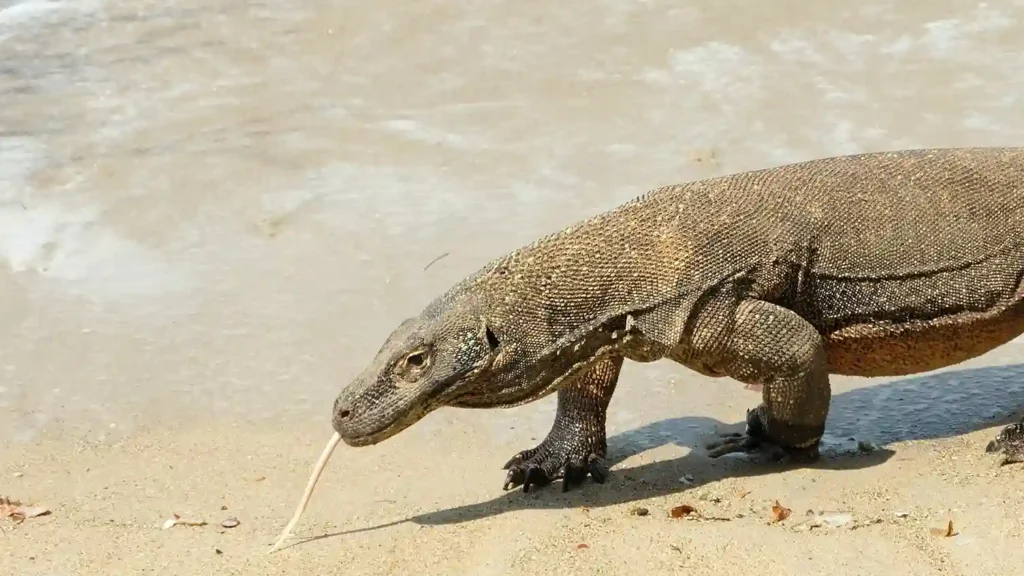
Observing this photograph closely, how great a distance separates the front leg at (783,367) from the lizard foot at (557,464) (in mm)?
741

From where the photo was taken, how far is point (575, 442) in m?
5.52

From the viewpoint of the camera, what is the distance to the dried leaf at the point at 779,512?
15.9 feet

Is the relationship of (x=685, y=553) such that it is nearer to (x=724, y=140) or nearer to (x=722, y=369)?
(x=722, y=369)

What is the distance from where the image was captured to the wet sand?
→ 486cm

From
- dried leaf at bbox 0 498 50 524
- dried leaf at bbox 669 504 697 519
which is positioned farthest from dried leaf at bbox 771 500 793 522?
dried leaf at bbox 0 498 50 524

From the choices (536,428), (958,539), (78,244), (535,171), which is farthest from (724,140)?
(958,539)

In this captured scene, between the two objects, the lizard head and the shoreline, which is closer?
the shoreline

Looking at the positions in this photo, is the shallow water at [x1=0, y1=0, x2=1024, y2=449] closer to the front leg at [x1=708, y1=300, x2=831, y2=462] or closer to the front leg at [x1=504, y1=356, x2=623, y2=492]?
the front leg at [x1=504, y1=356, x2=623, y2=492]

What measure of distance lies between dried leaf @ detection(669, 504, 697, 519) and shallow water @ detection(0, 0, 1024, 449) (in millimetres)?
886

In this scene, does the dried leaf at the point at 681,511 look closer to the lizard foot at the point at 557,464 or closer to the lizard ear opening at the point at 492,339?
the lizard foot at the point at 557,464

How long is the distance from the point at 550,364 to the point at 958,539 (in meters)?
1.59

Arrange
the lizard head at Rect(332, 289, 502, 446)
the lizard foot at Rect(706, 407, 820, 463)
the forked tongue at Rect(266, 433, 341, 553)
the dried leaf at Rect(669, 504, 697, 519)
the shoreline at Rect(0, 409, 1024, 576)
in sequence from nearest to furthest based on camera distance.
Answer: the shoreline at Rect(0, 409, 1024, 576) → the forked tongue at Rect(266, 433, 341, 553) → the lizard head at Rect(332, 289, 502, 446) → the dried leaf at Rect(669, 504, 697, 519) → the lizard foot at Rect(706, 407, 820, 463)

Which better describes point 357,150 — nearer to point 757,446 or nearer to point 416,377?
point 757,446

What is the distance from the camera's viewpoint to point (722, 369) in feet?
16.9
